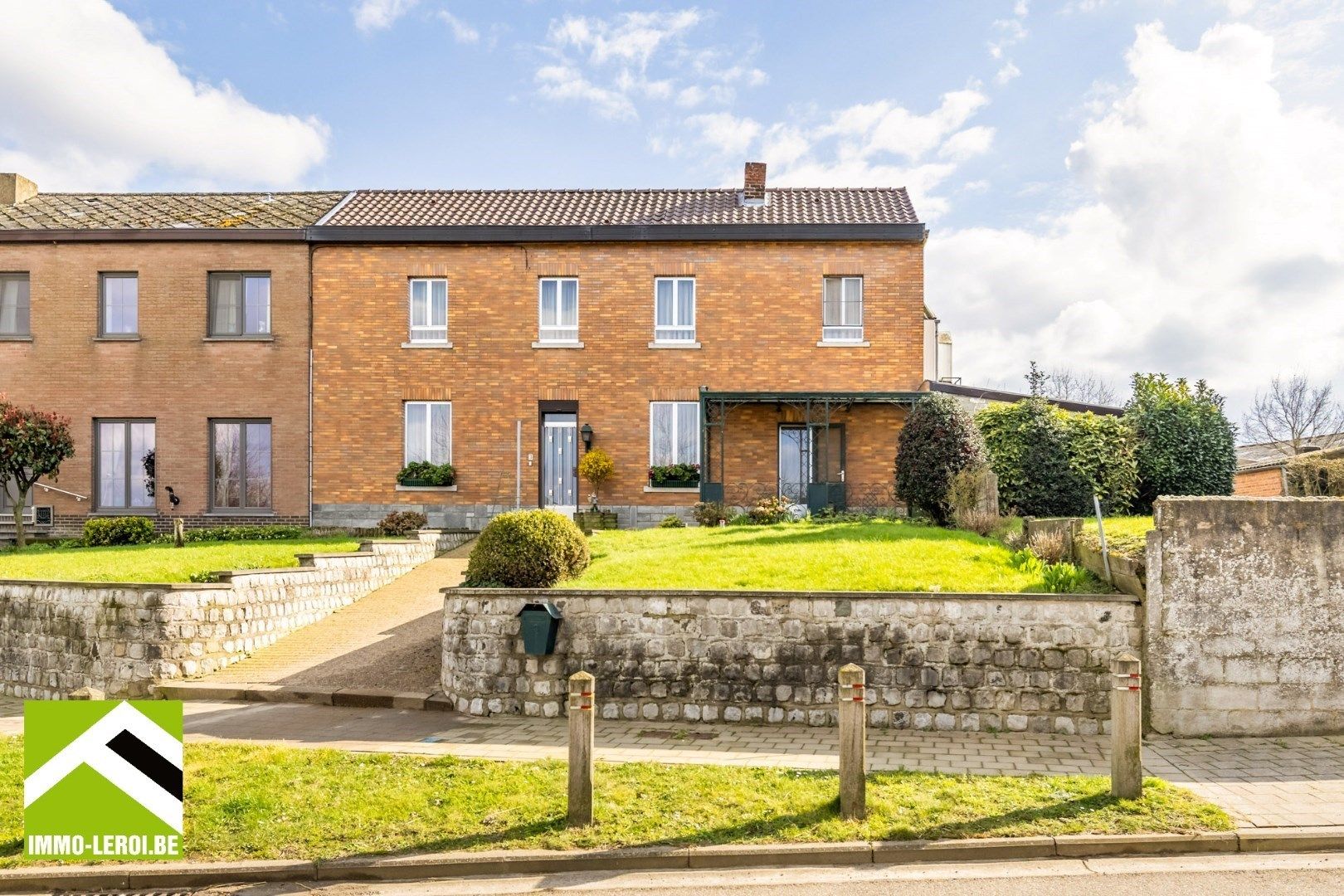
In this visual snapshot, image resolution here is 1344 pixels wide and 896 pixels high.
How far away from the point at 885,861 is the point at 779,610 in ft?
11.3

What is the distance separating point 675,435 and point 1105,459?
→ 8.89 meters

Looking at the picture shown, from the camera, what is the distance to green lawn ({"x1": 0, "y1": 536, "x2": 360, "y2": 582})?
43.8ft

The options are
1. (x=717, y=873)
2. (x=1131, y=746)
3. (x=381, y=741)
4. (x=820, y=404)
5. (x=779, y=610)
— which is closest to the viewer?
(x=717, y=873)

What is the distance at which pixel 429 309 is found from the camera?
69.1ft

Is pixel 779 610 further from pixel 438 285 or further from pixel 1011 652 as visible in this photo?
pixel 438 285

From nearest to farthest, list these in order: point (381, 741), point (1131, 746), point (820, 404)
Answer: point (1131, 746) < point (381, 741) < point (820, 404)

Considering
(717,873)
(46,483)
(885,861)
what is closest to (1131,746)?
(885,861)

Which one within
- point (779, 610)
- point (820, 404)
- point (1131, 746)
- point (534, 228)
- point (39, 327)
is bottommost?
point (1131, 746)

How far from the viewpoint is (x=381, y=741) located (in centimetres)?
846

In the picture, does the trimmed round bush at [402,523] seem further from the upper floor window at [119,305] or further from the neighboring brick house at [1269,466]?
the neighboring brick house at [1269,466]

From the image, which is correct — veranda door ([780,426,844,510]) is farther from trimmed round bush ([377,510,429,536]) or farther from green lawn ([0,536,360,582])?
green lawn ([0,536,360,582])

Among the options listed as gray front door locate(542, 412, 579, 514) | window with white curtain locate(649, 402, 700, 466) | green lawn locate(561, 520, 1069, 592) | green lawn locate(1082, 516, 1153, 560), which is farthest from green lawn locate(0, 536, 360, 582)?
green lawn locate(1082, 516, 1153, 560)

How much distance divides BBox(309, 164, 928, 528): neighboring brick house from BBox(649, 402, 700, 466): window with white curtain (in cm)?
4

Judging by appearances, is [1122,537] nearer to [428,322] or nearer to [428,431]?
[428,431]
